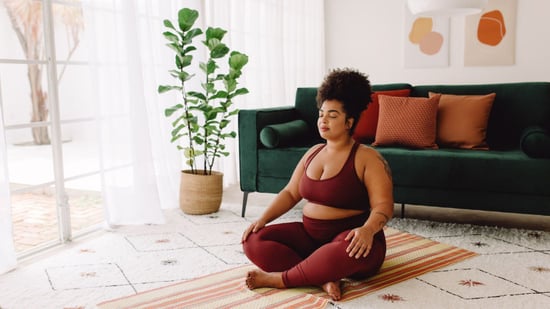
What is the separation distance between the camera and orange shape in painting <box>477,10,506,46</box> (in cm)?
497

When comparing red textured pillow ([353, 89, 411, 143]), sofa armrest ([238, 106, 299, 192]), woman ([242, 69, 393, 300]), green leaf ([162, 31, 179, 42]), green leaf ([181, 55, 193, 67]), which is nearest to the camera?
woman ([242, 69, 393, 300])

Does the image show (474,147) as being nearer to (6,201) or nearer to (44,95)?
(6,201)

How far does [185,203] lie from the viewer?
10.8 feet

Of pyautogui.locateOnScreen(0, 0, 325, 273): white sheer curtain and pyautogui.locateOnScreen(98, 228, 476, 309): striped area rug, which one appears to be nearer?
pyautogui.locateOnScreen(98, 228, 476, 309): striped area rug

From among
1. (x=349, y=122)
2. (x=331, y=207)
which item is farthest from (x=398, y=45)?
(x=331, y=207)

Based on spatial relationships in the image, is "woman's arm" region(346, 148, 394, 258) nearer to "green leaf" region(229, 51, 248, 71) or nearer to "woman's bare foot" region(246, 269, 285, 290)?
"woman's bare foot" region(246, 269, 285, 290)

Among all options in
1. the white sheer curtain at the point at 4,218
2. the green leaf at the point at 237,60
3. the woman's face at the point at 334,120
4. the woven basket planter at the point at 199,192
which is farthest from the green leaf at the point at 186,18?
the woman's face at the point at 334,120

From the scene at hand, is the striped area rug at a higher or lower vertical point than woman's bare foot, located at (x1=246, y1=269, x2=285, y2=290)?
lower

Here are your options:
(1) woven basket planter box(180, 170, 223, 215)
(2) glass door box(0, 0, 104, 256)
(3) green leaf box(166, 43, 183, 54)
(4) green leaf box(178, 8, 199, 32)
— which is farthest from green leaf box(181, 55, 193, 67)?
(1) woven basket planter box(180, 170, 223, 215)

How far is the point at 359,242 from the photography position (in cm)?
185

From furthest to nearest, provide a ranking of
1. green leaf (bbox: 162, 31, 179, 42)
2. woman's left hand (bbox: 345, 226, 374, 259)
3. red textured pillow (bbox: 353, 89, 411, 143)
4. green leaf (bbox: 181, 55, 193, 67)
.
A: red textured pillow (bbox: 353, 89, 411, 143) → green leaf (bbox: 181, 55, 193, 67) → green leaf (bbox: 162, 31, 179, 42) → woman's left hand (bbox: 345, 226, 374, 259)

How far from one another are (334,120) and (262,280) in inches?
27.1

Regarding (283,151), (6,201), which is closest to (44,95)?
(6,201)

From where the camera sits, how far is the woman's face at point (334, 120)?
82.2 inches
